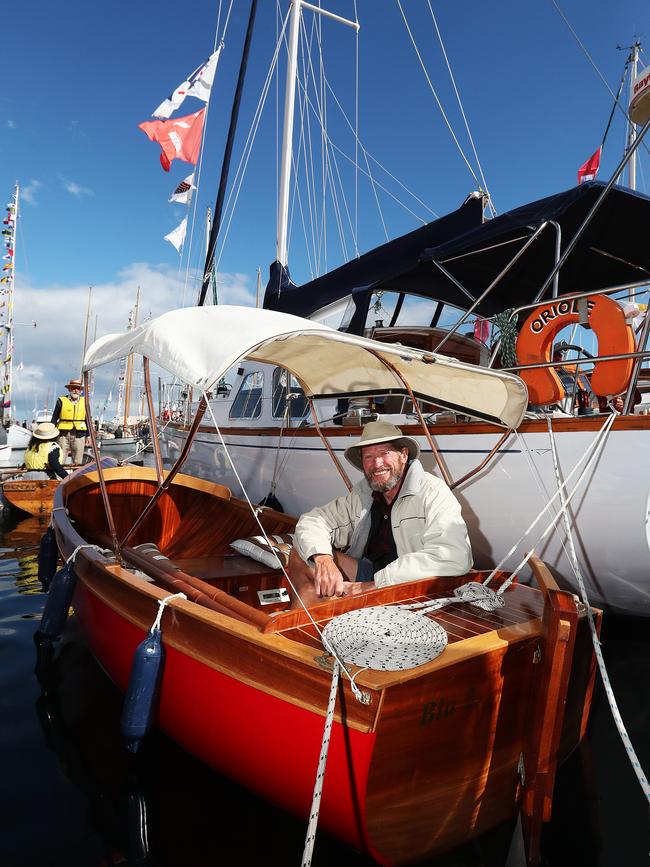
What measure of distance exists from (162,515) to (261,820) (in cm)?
379

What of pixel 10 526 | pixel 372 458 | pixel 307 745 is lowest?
pixel 10 526

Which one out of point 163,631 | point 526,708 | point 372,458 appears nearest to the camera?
point 526,708

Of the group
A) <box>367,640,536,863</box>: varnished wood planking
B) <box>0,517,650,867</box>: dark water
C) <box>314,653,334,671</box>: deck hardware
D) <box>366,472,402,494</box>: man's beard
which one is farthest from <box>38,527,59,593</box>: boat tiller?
<box>367,640,536,863</box>: varnished wood planking

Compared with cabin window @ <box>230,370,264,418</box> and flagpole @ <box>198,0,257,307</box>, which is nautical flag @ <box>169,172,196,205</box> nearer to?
flagpole @ <box>198,0,257,307</box>

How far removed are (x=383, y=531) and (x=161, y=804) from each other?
6.28ft

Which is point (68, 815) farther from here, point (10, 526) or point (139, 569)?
point (10, 526)

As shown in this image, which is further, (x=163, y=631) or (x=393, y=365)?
(x=393, y=365)

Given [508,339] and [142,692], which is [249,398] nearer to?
[508,339]

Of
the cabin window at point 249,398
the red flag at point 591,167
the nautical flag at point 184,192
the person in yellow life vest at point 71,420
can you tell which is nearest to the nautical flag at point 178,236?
the nautical flag at point 184,192

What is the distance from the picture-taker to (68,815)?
2.57 metres

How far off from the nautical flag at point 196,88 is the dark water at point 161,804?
31.6 feet

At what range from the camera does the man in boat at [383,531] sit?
3.07 metres

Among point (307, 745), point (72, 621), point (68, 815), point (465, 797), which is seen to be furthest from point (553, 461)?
point (72, 621)

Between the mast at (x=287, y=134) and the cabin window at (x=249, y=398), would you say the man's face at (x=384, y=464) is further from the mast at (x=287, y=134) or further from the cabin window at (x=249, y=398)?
the mast at (x=287, y=134)
